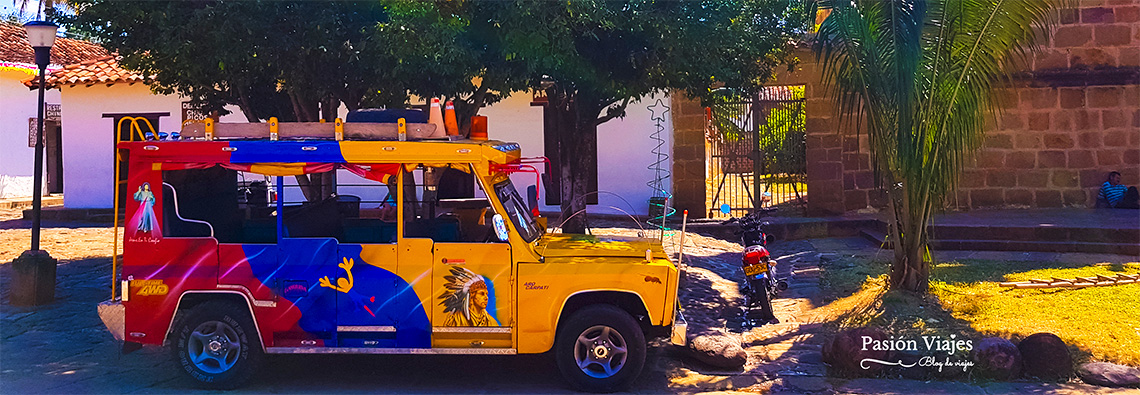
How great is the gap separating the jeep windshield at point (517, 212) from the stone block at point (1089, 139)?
11.4 meters

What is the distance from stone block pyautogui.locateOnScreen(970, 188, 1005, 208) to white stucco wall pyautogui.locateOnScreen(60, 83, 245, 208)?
15.3 meters

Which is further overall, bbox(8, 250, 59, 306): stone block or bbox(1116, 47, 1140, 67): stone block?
bbox(1116, 47, 1140, 67): stone block

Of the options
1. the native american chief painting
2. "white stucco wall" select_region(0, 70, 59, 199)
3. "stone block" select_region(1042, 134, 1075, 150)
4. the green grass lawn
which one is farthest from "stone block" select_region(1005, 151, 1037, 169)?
"white stucco wall" select_region(0, 70, 59, 199)

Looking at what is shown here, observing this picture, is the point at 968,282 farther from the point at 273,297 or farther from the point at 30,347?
the point at 30,347

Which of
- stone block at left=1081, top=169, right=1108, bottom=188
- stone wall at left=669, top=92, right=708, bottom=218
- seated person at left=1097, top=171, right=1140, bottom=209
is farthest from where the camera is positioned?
stone wall at left=669, top=92, right=708, bottom=218

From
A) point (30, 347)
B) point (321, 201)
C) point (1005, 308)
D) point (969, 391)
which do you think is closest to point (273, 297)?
point (321, 201)

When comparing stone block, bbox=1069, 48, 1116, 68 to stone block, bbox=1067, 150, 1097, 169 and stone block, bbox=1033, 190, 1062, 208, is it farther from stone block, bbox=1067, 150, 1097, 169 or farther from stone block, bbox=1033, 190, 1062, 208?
stone block, bbox=1033, 190, 1062, 208

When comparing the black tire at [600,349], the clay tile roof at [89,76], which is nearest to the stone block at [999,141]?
the black tire at [600,349]

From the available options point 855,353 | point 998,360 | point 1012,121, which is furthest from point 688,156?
point 998,360

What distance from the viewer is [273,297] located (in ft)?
20.2

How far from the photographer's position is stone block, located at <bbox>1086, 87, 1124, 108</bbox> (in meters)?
14.2

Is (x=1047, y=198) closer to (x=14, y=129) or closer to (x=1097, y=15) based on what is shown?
(x=1097, y=15)

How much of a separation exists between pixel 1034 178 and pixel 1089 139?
103 centimetres

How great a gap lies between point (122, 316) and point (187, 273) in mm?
562
